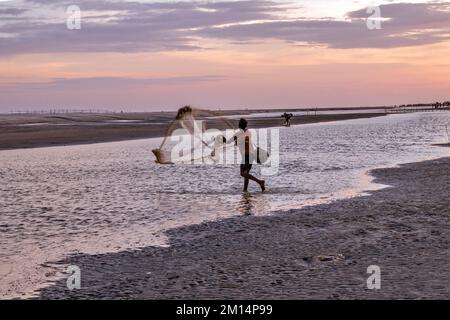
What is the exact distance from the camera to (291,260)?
9.55 meters

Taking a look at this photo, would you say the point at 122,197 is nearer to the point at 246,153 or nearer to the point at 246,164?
the point at 246,164

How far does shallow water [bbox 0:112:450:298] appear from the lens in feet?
35.7

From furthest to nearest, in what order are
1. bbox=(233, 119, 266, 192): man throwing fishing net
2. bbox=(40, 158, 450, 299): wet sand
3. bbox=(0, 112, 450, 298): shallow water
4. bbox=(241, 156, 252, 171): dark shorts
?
bbox=(241, 156, 252, 171): dark shorts
bbox=(233, 119, 266, 192): man throwing fishing net
bbox=(0, 112, 450, 298): shallow water
bbox=(40, 158, 450, 299): wet sand

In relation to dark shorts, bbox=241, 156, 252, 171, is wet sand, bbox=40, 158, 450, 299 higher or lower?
lower

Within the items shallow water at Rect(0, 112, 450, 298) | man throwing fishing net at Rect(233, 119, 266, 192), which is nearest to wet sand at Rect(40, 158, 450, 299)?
shallow water at Rect(0, 112, 450, 298)

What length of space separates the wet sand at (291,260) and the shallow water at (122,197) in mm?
806

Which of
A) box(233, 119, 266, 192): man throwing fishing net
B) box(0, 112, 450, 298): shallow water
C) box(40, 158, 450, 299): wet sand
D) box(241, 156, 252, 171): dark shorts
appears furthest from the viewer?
box(241, 156, 252, 171): dark shorts

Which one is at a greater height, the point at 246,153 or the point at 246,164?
the point at 246,153

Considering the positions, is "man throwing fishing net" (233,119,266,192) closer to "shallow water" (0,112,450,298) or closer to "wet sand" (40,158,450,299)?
"shallow water" (0,112,450,298)

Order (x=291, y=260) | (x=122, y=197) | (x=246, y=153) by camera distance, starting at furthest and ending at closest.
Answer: (x=246, y=153)
(x=122, y=197)
(x=291, y=260)

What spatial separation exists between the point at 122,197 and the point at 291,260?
871 centimetres

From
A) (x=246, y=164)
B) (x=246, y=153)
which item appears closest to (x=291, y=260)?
(x=246, y=164)

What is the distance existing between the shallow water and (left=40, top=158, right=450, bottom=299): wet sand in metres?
0.81

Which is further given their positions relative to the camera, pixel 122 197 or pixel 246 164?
pixel 246 164
